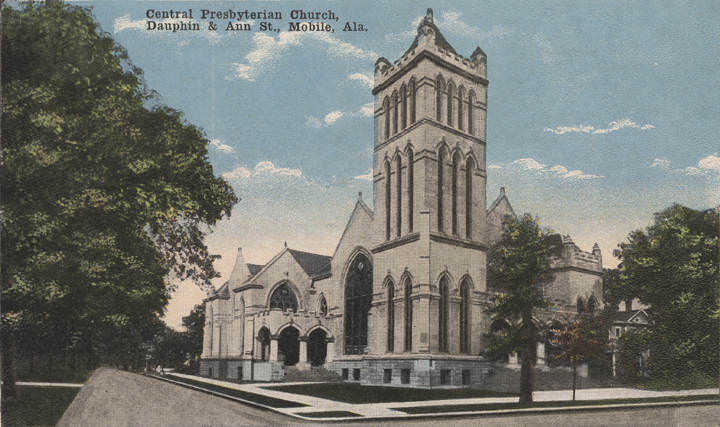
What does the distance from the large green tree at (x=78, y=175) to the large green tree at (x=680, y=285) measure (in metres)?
13.4

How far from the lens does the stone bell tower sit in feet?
78.7

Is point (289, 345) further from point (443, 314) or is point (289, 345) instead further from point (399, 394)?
point (399, 394)

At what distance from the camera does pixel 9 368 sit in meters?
15.0

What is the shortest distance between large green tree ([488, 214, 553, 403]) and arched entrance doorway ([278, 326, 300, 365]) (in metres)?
17.0

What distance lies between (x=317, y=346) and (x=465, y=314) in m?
11.3

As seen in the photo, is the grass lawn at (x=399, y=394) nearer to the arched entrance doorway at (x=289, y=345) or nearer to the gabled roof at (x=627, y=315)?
the gabled roof at (x=627, y=315)

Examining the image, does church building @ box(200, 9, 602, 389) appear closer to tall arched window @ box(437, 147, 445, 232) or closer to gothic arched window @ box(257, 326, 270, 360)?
tall arched window @ box(437, 147, 445, 232)

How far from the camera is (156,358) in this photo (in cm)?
3288

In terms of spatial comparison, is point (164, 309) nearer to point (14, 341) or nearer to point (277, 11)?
point (14, 341)

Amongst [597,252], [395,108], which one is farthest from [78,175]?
[597,252]

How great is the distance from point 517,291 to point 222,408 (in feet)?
32.3

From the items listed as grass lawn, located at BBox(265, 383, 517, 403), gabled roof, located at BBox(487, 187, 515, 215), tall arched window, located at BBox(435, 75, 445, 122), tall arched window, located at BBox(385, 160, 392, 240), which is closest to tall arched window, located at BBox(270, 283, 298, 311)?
tall arched window, located at BBox(385, 160, 392, 240)

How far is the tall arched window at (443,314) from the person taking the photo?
24.1 meters

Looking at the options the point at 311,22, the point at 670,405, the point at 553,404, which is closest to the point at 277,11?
the point at 311,22
